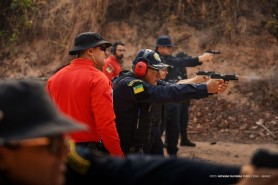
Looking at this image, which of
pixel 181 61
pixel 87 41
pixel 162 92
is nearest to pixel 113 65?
pixel 181 61

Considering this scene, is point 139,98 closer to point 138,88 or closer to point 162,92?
point 138,88

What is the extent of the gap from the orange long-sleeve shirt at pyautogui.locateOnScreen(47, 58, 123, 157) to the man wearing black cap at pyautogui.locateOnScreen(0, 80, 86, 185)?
276 centimetres

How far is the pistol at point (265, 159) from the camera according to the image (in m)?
1.92

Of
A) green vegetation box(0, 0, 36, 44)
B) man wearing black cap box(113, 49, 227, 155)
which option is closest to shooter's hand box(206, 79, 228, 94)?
man wearing black cap box(113, 49, 227, 155)

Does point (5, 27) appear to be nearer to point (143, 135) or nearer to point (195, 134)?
point (195, 134)

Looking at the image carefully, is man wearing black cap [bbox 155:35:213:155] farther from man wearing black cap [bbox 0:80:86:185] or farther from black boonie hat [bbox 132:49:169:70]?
man wearing black cap [bbox 0:80:86:185]

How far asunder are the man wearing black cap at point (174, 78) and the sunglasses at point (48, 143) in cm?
619

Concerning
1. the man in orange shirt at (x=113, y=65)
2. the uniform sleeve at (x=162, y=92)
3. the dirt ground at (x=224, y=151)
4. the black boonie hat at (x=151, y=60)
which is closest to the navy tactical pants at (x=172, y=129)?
the dirt ground at (x=224, y=151)

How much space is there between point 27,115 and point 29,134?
0.08 m

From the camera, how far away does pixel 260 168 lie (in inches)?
77.4

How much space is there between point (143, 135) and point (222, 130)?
6.36 metres

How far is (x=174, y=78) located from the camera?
30.0ft

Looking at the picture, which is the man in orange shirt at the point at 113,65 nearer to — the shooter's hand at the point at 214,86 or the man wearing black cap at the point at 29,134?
the shooter's hand at the point at 214,86

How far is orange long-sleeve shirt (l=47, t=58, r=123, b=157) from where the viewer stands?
4.64m
